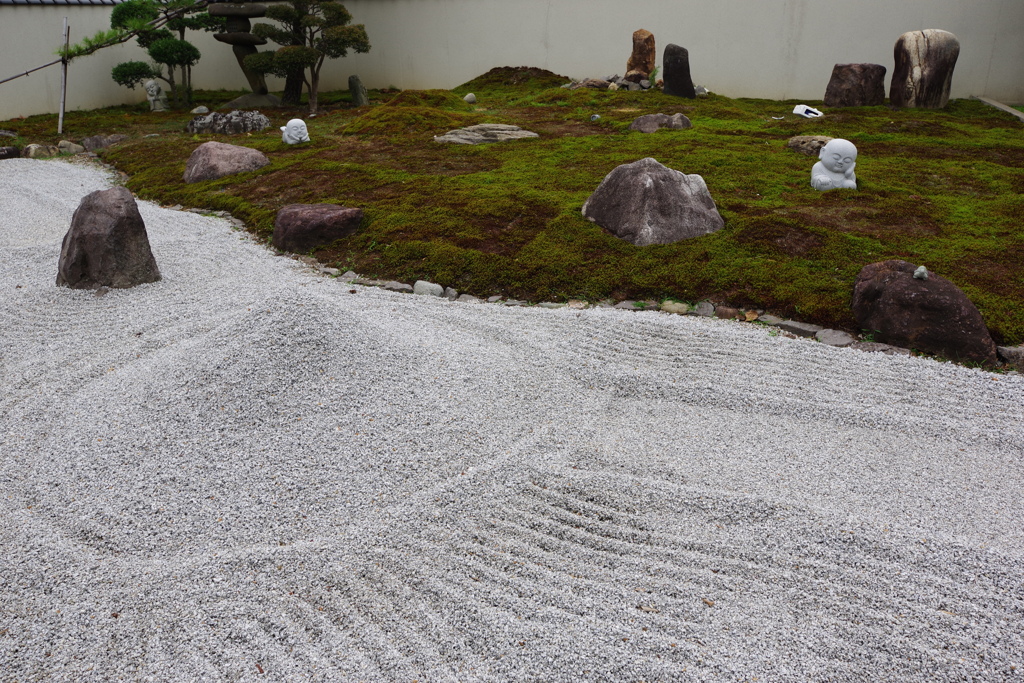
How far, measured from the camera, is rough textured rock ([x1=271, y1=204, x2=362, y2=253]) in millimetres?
6926

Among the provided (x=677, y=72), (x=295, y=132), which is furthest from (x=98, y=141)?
(x=677, y=72)

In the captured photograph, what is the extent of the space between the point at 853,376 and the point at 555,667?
119 inches

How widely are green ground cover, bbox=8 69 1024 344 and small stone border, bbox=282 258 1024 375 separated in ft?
0.33

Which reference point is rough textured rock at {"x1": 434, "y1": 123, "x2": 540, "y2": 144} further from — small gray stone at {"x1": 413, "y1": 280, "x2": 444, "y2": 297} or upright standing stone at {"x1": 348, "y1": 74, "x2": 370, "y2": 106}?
upright standing stone at {"x1": 348, "y1": 74, "x2": 370, "y2": 106}

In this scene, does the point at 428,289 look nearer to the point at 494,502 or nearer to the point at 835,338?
the point at 494,502

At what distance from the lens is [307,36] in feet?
48.8

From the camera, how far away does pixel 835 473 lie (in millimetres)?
3473

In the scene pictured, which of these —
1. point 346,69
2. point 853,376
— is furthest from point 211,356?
point 346,69

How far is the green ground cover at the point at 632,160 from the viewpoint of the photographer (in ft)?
18.6

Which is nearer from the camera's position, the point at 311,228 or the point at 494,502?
the point at 494,502

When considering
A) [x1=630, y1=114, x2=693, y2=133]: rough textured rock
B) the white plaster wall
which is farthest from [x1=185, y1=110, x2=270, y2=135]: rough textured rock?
[x1=630, y1=114, x2=693, y2=133]: rough textured rock

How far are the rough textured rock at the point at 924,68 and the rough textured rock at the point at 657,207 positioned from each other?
7.90 meters

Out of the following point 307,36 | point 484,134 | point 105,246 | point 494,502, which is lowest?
point 494,502

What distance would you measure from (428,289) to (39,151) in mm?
10112
